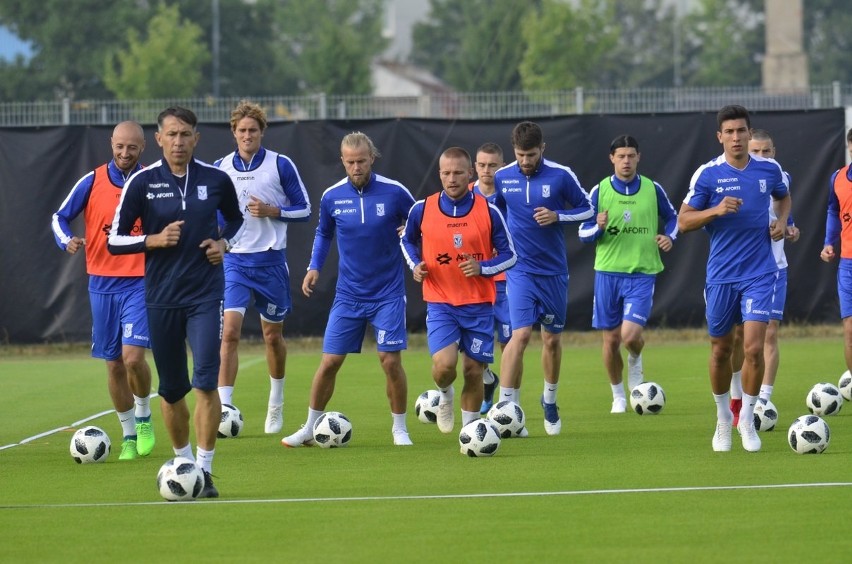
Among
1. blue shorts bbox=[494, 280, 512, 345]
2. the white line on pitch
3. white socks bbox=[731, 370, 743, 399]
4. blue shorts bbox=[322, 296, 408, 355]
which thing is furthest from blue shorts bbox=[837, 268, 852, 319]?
the white line on pitch

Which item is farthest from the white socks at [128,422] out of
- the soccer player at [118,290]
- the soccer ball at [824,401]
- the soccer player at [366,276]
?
the soccer ball at [824,401]

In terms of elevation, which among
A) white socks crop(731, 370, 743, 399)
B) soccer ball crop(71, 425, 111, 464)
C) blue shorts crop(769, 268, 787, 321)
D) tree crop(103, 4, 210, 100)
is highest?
tree crop(103, 4, 210, 100)

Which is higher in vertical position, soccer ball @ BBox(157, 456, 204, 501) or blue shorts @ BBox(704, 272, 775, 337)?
blue shorts @ BBox(704, 272, 775, 337)

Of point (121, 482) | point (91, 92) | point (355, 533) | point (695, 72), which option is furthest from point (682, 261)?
point (695, 72)

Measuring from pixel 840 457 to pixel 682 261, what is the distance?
9756 millimetres

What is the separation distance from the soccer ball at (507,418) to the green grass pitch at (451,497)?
0.25 m

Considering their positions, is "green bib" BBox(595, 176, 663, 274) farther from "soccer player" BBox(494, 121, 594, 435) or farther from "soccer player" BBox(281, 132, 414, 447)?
"soccer player" BBox(281, 132, 414, 447)

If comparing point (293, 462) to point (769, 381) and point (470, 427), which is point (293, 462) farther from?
point (769, 381)

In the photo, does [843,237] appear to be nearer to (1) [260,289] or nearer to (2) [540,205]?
(2) [540,205]

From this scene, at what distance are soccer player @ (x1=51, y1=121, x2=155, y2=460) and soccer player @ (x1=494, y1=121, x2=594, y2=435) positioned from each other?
9.26 feet

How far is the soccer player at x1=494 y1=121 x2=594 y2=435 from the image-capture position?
464 inches

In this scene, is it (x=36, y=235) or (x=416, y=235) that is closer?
(x=416, y=235)

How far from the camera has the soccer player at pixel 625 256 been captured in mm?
13289

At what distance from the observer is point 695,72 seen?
96.1 metres
